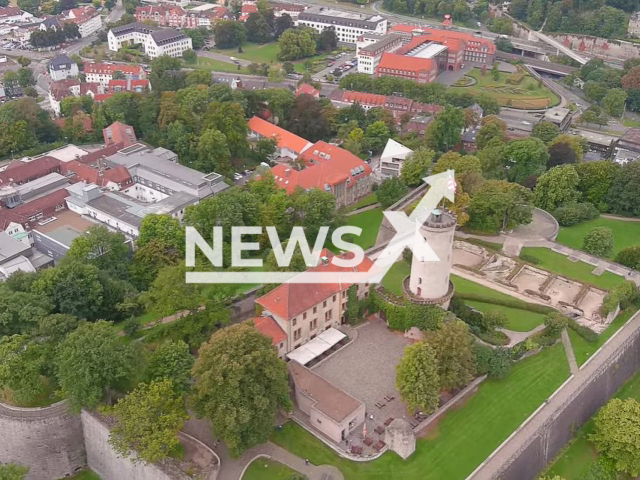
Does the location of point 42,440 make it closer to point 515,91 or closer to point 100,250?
point 100,250

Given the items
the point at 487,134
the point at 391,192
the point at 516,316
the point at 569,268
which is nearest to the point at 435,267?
the point at 516,316

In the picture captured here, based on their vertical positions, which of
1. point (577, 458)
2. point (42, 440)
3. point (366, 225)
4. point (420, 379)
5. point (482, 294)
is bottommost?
point (577, 458)

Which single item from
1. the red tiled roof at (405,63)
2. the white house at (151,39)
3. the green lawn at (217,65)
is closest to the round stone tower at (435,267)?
the red tiled roof at (405,63)

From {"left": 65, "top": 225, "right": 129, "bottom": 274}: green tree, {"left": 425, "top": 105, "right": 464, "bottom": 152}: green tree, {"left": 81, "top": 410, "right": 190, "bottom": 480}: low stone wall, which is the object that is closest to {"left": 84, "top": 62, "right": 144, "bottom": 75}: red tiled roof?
{"left": 425, "top": 105, "right": 464, "bottom": 152}: green tree

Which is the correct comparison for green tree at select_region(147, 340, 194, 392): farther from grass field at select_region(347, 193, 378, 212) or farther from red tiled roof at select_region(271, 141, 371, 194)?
grass field at select_region(347, 193, 378, 212)

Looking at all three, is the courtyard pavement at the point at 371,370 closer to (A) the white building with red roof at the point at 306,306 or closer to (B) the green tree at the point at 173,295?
(A) the white building with red roof at the point at 306,306

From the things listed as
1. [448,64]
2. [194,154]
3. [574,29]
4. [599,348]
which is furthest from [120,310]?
[574,29]

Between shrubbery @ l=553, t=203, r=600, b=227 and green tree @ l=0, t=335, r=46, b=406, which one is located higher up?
green tree @ l=0, t=335, r=46, b=406
